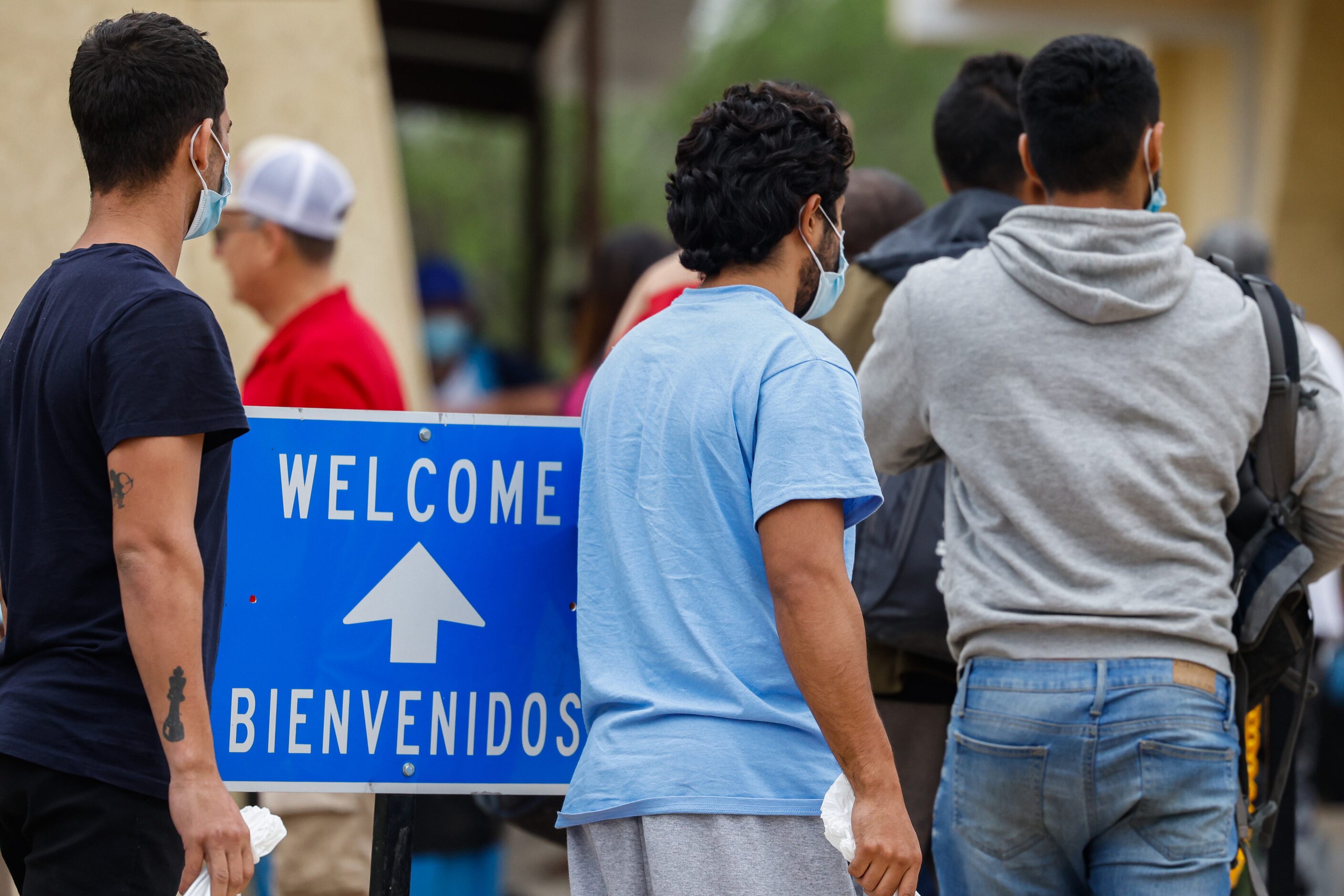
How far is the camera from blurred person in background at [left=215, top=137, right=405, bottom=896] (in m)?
3.96

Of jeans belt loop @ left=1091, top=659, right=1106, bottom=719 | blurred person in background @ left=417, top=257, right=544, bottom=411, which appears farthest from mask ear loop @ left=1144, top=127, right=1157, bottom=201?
blurred person in background @ left=417, top=257, right=544, bottom=411

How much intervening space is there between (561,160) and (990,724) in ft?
51.5

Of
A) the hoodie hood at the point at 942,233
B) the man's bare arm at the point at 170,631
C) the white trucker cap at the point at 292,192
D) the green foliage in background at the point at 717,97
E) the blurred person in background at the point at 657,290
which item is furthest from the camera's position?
the green foliage in background at the point at 717,97

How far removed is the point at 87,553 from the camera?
227cm

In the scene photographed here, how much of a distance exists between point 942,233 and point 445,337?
21.1 ft

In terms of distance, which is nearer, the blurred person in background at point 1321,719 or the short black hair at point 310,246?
the short black hair at point 310,246

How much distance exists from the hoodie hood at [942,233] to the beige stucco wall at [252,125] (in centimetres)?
270

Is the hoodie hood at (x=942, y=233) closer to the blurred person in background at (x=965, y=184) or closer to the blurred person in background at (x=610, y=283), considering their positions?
the blurred person in background at (x=965, y=184)

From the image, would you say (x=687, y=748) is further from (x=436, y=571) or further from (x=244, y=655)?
(x=244, y=655)

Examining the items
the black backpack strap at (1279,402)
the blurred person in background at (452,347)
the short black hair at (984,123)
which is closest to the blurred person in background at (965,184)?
the short black hair at (984,123)

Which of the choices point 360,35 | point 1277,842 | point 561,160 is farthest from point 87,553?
point 561,160

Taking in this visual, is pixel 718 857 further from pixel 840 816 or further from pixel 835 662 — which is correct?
pixel 835 662

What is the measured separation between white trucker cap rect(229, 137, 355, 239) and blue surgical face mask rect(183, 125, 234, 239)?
1787 millimetres

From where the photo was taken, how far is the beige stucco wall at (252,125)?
15.4ft
